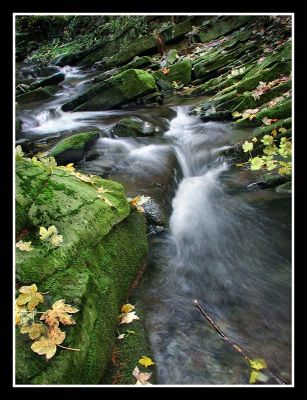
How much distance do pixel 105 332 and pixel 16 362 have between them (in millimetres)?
848

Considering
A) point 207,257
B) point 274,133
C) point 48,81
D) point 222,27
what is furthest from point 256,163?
point 48,81

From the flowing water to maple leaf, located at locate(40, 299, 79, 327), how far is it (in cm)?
93

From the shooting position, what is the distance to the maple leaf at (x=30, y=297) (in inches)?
104

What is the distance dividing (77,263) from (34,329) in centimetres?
77

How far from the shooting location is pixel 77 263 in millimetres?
3111

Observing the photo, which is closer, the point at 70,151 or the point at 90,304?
the point at 90,304

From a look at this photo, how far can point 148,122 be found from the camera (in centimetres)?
958

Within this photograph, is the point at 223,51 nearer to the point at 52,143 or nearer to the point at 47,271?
the point at 52,143

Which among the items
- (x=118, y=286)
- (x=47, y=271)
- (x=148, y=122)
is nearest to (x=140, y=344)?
A: (x=118, y=286)

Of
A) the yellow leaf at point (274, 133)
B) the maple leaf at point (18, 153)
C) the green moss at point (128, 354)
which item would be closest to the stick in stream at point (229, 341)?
the green moss at point (128, 354)

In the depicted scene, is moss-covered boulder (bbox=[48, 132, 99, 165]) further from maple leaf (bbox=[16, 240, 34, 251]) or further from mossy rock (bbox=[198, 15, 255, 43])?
mossy rock (bbox=[198, 15, 255, 43])

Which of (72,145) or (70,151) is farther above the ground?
(72,145)

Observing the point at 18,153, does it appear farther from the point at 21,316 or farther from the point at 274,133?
the point at 274,133

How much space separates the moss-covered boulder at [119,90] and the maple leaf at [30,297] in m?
10.3
